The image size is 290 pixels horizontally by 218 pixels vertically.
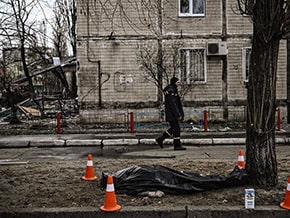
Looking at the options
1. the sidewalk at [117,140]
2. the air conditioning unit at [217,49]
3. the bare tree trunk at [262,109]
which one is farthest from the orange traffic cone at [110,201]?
the air conditioning unit at [217,49]

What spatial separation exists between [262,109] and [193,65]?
1187cm

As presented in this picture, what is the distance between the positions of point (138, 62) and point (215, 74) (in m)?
Result: 3.55

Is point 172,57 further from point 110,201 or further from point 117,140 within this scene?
point 110,201

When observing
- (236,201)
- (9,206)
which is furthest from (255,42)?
(9,206)

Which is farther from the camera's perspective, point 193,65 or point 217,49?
point 193,65

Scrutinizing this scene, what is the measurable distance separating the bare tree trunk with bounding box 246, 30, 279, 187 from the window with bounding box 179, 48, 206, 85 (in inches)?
451

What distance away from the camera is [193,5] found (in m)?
17.2

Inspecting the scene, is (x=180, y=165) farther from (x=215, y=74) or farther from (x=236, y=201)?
(x=215, y=74)

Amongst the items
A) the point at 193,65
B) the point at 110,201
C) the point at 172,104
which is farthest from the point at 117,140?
the point at 110,201

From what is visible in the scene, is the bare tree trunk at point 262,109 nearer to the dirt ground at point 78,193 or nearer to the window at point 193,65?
the dirt ground at point 78,193

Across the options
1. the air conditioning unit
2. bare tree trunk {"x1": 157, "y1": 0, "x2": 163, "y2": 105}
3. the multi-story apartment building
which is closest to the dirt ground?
bare tree trunk {"x1": 157, "y1": 0, "x2": 163, "y2": 105}

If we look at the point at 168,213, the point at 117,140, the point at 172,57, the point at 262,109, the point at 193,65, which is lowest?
the point at 117,140

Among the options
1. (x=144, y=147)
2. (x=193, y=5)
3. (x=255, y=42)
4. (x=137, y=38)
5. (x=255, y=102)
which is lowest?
(x=144, y=147)

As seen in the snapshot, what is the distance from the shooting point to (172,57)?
55.5ft
